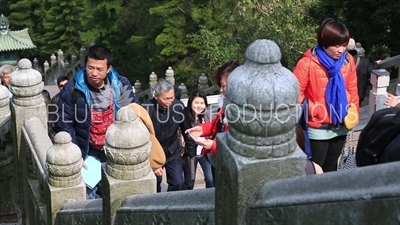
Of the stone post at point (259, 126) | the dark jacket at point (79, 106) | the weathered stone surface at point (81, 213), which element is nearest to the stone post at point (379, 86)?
the dark jacket at point (79, 106)

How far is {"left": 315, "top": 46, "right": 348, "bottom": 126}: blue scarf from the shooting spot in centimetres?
429

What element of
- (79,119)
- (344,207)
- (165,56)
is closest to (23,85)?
(79,119)

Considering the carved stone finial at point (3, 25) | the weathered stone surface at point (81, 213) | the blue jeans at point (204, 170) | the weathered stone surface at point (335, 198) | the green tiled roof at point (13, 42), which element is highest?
the weathered stone surface at point (335, 198)

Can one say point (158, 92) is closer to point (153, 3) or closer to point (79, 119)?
point (79, 119)

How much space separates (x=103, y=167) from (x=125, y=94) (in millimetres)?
1460

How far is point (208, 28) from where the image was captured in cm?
1675

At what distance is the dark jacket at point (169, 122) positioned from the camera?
5.24 metres

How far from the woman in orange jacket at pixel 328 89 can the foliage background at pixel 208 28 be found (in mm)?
5970

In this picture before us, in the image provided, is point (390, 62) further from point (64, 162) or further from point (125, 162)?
point (125, 162)

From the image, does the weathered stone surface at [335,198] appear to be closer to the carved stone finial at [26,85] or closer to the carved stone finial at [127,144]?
the carved stone finial at [127,144]

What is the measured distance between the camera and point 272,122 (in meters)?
2.11

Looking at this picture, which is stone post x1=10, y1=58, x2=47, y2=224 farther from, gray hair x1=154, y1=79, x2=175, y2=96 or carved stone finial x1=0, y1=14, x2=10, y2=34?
carved stone finial x1=0, y1=14, x2=10, y2=34

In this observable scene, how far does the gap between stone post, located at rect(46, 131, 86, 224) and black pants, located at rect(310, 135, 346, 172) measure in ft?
5.59

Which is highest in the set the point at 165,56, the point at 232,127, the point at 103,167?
the point at 232,127
